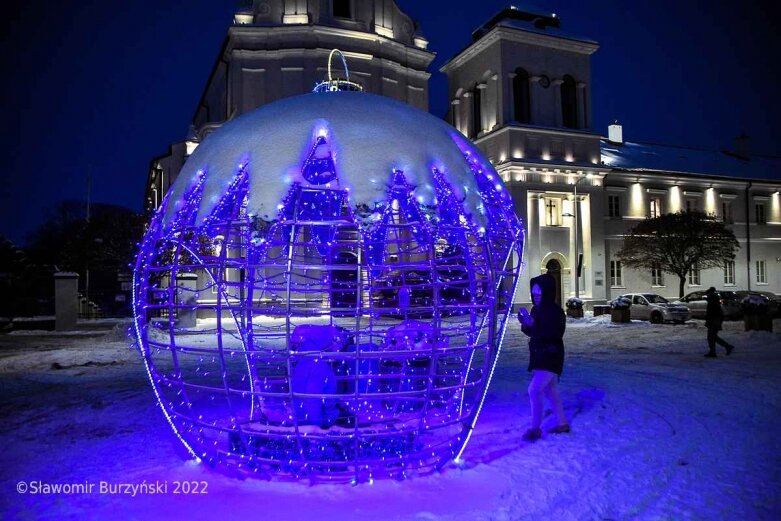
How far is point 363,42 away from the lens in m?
33.2

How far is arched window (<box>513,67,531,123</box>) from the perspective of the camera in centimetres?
3544

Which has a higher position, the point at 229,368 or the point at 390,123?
the point at 390,123

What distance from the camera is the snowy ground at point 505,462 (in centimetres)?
476

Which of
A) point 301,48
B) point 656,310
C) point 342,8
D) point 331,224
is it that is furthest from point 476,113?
point 331,224

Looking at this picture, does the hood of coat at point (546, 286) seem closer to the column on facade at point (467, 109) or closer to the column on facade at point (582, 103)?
the column on facade at point (582, 103)

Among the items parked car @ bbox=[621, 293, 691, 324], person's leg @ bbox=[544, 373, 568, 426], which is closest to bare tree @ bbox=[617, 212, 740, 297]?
parked car @ bbox=[621, 293, 691, 324]

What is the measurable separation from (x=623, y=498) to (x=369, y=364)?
130 inches

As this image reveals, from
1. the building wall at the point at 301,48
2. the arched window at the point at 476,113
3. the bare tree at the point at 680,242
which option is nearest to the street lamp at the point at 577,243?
the bare tree at the point at 680,242

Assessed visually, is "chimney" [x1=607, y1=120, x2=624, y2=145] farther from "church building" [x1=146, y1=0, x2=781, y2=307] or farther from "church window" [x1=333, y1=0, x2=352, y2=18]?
"church window" [x1=333, y1=0, x2=352, y2=18]

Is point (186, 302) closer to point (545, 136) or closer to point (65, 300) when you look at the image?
point (65, 300)

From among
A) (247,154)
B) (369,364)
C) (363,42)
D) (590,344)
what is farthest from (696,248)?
(247,154)

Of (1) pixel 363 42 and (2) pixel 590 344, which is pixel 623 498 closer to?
(2) pixel 590 344

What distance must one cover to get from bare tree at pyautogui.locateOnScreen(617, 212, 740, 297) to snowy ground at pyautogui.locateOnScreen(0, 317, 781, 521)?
24.2 meters

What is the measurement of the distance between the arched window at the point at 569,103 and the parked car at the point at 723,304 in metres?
13.4
